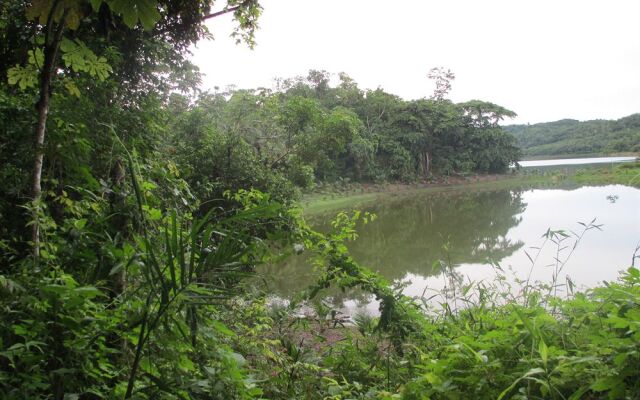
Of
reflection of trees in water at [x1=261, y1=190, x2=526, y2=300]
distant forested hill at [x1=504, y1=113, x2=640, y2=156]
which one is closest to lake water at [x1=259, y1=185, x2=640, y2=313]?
reflection of trees in water at [x1=261, y1=190, x2=526, y2=300]

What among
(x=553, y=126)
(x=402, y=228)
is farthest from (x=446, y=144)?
(x=553, y=126)

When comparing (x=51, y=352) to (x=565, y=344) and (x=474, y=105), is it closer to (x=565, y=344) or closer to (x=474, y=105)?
(x=565, y=344)

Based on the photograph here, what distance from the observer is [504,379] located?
1.01 metres

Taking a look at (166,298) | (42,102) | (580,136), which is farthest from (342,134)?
(580,136)

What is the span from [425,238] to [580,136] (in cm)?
4655

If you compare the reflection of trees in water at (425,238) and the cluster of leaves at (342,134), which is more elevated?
the cluster of leaves at (342,134)

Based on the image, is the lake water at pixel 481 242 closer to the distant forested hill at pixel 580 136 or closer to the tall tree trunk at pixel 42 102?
the tall tree trunk at pixel 42 102

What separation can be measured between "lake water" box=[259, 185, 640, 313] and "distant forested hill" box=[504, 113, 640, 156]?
20.0 m

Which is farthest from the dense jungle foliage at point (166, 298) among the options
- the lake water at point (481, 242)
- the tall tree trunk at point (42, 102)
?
the lake water at point (481, 242)

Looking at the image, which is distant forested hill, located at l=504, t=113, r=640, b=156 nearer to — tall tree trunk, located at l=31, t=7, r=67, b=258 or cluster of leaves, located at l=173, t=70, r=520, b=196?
cluster of leaves, located at l=173, t=70, r=520, b=196

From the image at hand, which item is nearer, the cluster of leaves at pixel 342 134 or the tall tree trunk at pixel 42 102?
the tall tree trunk at pixel 42 102

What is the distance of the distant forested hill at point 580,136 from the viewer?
35.6m

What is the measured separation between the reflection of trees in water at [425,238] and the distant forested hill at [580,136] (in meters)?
18.8

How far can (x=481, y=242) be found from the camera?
29.1ft
